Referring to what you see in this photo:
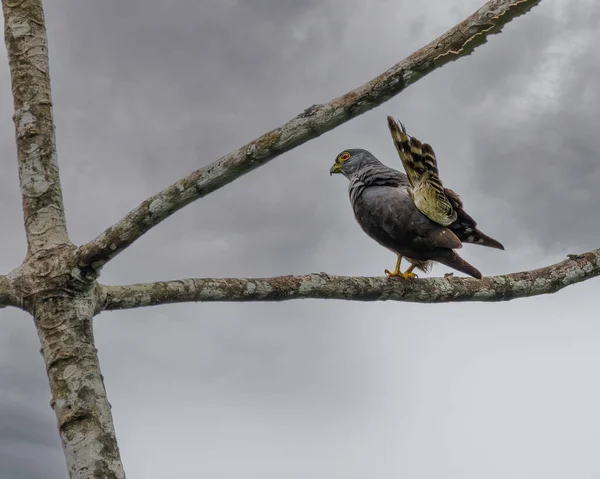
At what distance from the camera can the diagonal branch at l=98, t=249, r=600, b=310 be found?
15.1 feet

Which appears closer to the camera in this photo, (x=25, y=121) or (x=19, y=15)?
(x=25, y=121)

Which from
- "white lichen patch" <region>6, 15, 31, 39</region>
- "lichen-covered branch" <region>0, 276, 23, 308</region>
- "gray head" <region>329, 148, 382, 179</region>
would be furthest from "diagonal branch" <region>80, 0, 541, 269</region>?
"gray head" <region>329, 148, 382, 179</region>

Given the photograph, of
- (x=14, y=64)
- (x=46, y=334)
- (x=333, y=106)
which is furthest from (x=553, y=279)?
(x=14, y=64)

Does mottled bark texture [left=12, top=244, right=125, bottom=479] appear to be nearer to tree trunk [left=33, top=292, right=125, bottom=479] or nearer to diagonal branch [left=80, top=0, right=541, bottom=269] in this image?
tree trunk [left=33, top=292, right=125, bottom=479]

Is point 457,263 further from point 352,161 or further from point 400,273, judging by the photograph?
point 352,161

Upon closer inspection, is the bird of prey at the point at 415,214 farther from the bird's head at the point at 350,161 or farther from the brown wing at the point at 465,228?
the bird's head at the point at 350,161

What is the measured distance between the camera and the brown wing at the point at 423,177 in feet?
19.3

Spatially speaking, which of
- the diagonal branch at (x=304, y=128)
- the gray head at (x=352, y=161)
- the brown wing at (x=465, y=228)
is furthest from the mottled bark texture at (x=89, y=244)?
the gray head at (x=352, y=161)

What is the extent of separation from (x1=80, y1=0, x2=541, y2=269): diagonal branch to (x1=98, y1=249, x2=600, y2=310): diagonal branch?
1.35 feet

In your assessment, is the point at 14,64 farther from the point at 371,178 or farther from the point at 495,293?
the point at 495,293

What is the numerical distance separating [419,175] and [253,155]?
245cm

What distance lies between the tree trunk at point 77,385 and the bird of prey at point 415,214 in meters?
2.91

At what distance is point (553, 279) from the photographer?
6.46 m

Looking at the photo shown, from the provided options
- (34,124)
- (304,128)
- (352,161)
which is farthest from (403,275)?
(34,124)
